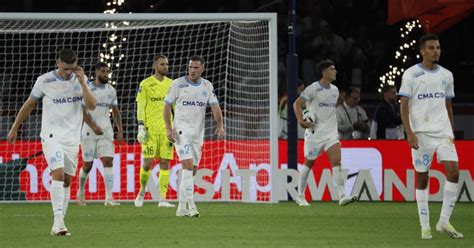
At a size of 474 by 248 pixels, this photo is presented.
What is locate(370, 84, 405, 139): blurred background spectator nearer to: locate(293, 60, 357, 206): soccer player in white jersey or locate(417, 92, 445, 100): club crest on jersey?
locate(293, 60, 357, 206): soccer player in white jersey

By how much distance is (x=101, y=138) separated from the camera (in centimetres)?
1777

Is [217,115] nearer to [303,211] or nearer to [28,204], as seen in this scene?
[303,211]

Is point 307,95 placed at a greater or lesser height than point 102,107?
greater

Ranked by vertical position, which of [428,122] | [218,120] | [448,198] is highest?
[218,120]

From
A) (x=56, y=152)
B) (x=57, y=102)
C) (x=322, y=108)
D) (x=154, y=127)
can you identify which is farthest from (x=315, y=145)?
(x=56, y=152)

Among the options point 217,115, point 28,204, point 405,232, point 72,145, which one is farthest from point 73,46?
point 405,232

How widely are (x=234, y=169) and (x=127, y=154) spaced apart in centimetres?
182

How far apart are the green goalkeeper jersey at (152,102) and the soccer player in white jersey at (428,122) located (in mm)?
6320

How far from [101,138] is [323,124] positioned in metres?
3.47

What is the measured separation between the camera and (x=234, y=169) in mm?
18812

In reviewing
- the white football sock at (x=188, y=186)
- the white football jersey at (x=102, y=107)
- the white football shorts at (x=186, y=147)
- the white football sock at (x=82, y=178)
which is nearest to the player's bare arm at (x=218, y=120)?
the white football shorts at (x=186, y=147)

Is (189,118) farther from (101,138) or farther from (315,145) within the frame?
(101,138)

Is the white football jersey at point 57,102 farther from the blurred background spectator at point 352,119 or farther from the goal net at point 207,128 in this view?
the blurred background spectator at point 352,119

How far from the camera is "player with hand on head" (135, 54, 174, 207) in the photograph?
56.1 ft
